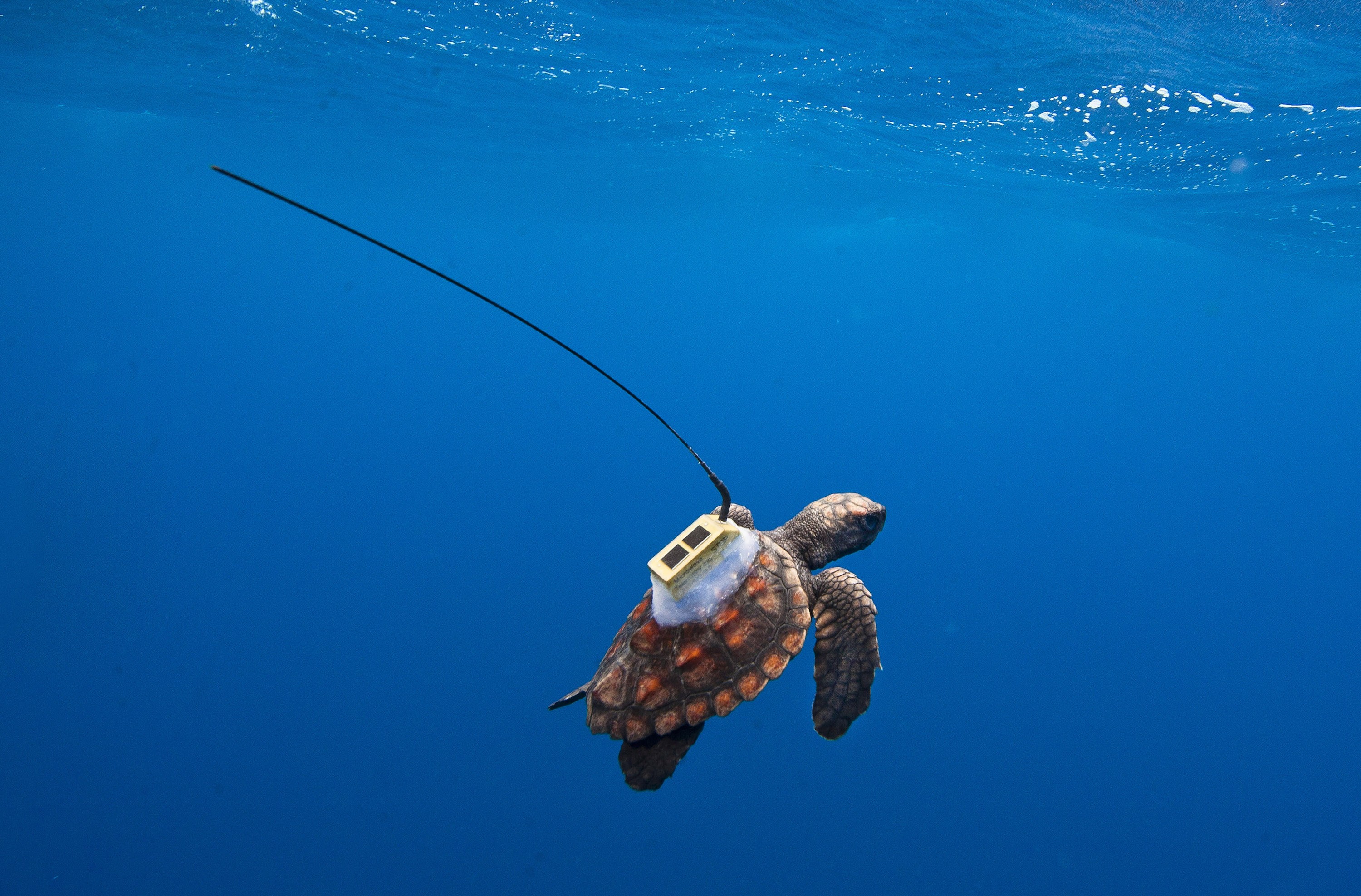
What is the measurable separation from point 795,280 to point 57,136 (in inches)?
1608

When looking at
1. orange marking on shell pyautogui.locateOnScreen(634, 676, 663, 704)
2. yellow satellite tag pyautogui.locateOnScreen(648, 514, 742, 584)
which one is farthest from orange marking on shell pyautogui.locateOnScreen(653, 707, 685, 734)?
yellow satellite tag pyautogui.locateOnScreen(648, 514, 742, 584)

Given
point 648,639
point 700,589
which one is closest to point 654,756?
point 648,639

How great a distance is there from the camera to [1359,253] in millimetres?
15375

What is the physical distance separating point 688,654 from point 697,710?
0.31m

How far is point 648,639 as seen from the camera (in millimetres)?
3707

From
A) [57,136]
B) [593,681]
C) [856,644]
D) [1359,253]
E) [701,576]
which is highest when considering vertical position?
[1359,253]

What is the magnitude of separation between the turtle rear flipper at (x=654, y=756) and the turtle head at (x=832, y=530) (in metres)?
1.58

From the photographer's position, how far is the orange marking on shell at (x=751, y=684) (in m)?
3.51

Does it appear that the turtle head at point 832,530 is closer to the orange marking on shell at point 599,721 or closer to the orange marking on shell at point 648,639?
the orange marking on shell at point 648,639

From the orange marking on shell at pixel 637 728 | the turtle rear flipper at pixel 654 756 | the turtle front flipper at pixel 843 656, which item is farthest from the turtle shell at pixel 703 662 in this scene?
the turtle front flipper at pixel 843 656

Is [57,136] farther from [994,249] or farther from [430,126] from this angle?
[994,249]

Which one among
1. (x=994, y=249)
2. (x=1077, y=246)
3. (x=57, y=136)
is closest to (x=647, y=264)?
(x=994, y=249)

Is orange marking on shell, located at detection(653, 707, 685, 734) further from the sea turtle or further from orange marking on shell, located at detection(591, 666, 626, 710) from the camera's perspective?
orange marking on shell, located at detection(591, 666, 626, 710)

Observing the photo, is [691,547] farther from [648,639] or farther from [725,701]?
[725,701]
